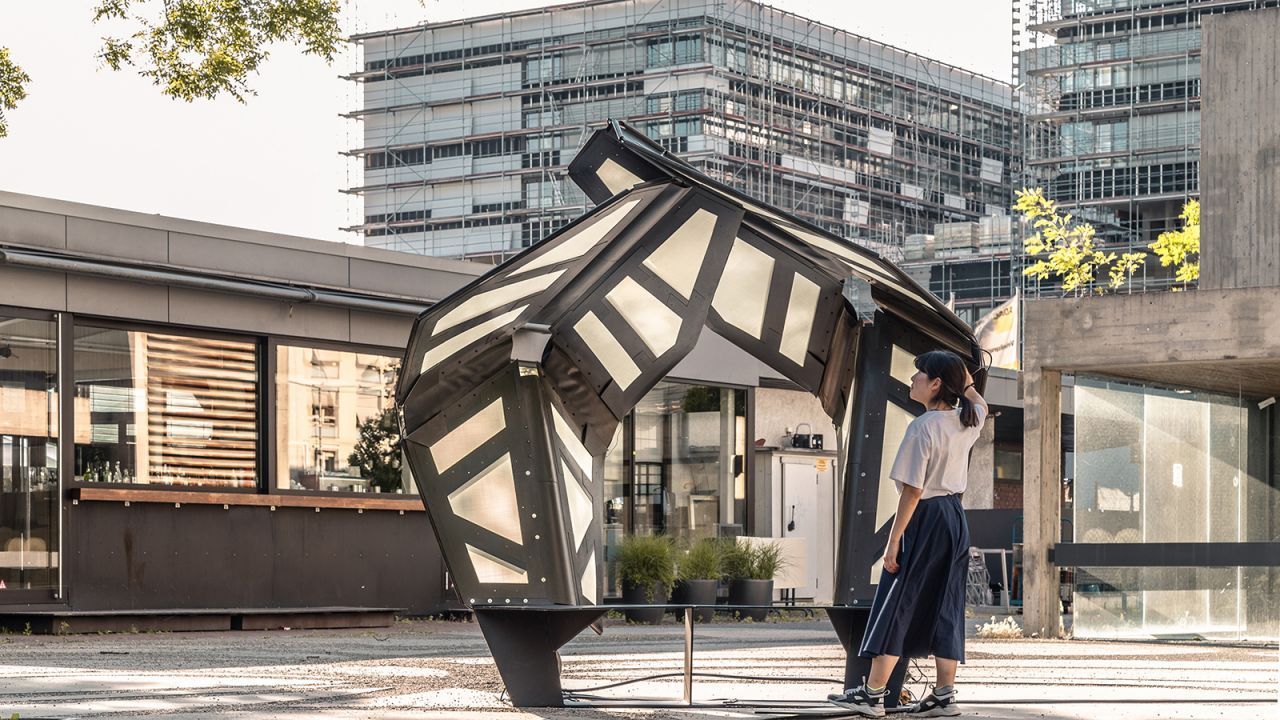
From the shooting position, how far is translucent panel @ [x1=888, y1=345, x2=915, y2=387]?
365 inches

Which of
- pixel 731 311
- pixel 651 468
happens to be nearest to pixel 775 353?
pixel 731 311

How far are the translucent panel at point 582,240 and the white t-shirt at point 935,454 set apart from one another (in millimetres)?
2130

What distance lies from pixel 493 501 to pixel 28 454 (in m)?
8.06

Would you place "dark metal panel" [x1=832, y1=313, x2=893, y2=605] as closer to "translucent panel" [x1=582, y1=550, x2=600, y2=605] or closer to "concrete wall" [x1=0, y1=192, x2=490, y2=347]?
"translucent panel" [x1=582, y1=550, x2=600, y2=605]

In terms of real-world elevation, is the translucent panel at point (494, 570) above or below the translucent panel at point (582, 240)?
below

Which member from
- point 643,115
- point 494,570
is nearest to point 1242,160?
point 494,570

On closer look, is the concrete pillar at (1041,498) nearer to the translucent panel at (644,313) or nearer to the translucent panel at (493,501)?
the translucent panel at (644,313)

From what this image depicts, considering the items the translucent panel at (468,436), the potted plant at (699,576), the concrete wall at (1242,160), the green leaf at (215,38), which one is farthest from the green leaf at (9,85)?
the concrete wall at (1242,160)

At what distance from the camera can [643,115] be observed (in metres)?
90.1

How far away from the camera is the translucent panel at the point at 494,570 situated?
866cm

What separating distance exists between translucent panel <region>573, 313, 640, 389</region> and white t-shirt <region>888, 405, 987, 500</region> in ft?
5.05

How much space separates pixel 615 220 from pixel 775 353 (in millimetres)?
1064

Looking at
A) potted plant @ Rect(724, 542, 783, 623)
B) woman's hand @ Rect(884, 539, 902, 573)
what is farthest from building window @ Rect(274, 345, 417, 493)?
woman's hand @ Rect(884, 539, 902, 573)

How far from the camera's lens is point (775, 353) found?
30.6 feet
